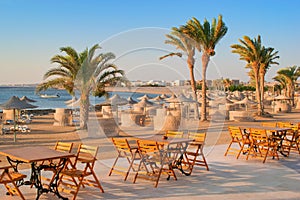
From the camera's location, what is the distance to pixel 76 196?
5520 mm

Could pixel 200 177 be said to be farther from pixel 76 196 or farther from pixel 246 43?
pixel 246 43

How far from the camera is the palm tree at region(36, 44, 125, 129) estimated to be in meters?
16.5

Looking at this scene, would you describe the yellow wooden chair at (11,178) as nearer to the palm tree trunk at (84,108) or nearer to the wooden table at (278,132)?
the wooden table at (278,132)

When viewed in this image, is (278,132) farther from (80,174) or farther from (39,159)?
(39,159)

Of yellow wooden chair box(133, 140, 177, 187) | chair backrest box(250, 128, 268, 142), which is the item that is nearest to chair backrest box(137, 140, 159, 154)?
yellow wooden chair box(133, 140, 177, 187)

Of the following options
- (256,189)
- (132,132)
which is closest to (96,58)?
(132,132)

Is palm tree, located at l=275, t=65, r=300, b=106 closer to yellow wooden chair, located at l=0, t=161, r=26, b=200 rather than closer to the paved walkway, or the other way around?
the paved walkway

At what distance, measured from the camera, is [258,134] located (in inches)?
332

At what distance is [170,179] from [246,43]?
19.7 metres

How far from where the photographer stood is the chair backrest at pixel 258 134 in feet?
27.1

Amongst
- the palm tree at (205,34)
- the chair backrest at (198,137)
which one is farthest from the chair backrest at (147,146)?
the palm tree at (205,34)

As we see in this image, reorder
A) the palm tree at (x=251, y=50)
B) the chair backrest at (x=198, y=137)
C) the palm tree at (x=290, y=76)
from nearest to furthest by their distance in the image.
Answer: the chair backrest at (x=198, y=137)
the palm tree at (x=251, y=50)
the palm tree at (x=290, y=76)

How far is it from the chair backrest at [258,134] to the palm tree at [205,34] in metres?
13.0

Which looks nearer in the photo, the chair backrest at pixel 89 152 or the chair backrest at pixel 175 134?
the chair backrest at pixel 89 152
